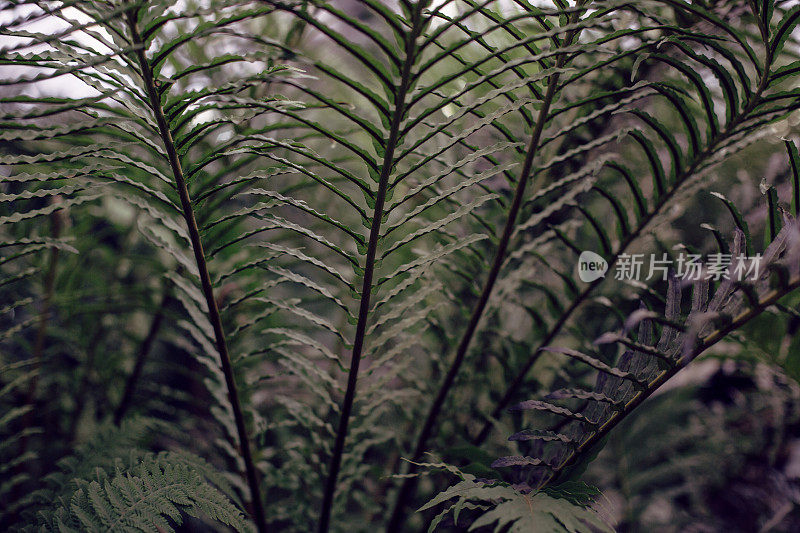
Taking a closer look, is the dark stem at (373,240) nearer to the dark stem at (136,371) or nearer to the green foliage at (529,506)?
the green foliage at (529,506)

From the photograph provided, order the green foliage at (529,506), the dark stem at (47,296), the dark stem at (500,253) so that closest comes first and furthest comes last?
the green foliage at (529,506) < the dark stem at (500,253) < the dark stem at (47,296)

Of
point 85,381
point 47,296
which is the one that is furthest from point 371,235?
point 85,381

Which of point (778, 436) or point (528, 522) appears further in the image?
point (778, 436)

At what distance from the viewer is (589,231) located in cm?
95

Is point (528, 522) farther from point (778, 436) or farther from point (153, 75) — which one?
point (778, 436)

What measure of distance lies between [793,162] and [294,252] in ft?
1.45

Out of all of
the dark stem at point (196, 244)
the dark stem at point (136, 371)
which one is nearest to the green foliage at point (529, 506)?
the dark stem at point (196, 244)

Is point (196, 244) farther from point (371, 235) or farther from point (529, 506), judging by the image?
point (529, 506)

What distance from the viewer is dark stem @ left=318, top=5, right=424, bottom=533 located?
0.36m

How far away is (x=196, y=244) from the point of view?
47 centimetres

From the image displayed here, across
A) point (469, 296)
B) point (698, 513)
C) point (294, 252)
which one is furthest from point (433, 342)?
point (698, 513)

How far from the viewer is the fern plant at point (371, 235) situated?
15.1 inches

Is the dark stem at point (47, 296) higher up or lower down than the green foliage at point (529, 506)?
higher up

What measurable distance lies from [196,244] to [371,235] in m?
0.17
